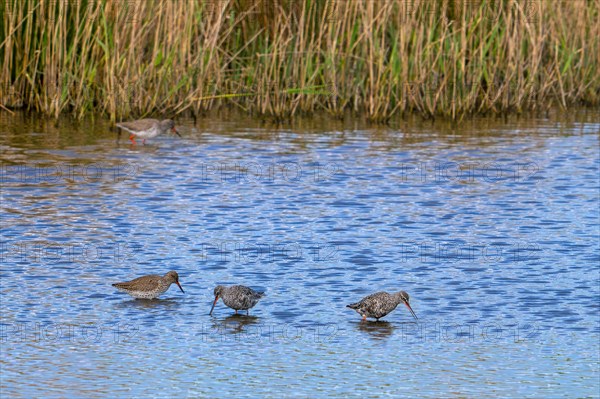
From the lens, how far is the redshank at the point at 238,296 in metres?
10.1

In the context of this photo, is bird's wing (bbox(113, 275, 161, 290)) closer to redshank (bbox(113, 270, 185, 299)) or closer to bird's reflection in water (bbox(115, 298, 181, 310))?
redshank (bbox(113, 270, 185, 299))

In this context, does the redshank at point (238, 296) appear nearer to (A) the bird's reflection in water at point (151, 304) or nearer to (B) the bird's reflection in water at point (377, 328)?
(A) the bird's reflection in water at point (151, 304)

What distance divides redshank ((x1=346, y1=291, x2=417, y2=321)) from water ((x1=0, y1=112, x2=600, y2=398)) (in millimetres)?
137

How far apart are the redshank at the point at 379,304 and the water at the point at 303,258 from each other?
14 cm

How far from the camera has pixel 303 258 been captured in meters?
12.2

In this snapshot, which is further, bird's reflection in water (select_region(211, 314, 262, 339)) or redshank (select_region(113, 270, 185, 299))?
redshank (select_region(113, 270, 185, 299))

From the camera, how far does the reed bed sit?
19.3 m

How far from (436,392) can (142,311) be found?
307 cm

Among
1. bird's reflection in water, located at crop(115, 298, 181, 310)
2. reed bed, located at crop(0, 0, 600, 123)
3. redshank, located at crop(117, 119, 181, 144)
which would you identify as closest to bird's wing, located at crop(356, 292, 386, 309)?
bird's reflection in water, located at crop(115, 298, 181, 310)

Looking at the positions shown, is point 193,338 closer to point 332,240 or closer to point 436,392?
point 436,392

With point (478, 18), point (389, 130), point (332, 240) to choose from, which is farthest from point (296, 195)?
point (478, 18)

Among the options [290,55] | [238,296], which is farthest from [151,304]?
[290,55]

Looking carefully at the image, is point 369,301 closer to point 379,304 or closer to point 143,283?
point 379,304

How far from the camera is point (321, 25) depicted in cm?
2009
